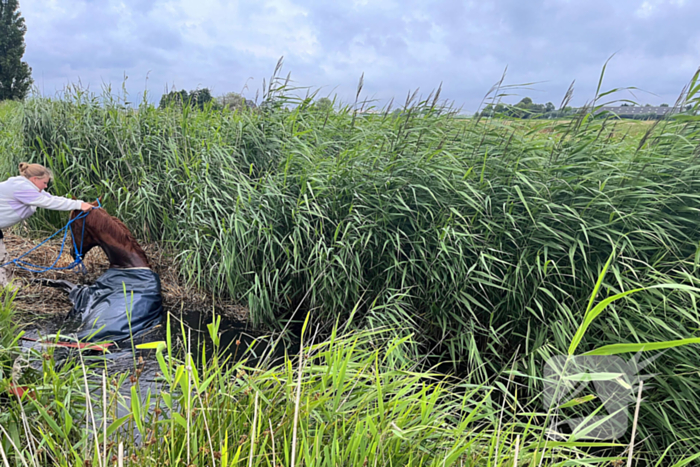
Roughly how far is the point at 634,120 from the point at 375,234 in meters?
2.05

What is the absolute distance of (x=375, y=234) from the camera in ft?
9.12

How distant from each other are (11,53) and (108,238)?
25543 millimetres

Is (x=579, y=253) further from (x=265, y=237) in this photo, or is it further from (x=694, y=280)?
(x=265, y=237)

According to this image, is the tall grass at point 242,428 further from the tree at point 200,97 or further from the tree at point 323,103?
the tree at point 200,97

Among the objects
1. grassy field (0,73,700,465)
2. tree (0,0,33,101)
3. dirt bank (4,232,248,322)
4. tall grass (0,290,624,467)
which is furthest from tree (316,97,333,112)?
tree (0,0,33,101)

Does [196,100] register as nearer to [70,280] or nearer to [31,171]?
[31,171]

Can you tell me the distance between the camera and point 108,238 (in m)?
3.24

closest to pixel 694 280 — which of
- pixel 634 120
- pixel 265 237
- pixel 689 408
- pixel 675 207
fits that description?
pixel 675 207

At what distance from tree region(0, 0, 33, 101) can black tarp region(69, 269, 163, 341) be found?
24.0m

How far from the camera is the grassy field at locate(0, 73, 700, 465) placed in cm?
227

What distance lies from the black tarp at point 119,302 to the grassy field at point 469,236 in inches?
15.6

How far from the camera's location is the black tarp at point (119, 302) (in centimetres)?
300

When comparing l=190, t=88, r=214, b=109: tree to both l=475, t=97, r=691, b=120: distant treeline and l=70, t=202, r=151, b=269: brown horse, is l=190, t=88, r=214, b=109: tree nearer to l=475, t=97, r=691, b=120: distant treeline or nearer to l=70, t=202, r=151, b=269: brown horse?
l=70, t=202, r=151, b=269: brown horse

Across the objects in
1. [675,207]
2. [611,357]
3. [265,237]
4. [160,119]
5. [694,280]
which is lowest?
[611,357]
